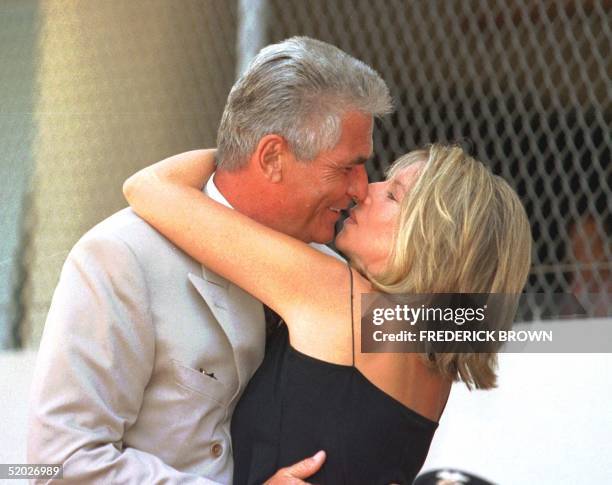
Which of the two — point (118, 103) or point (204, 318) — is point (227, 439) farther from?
point (118, 103)

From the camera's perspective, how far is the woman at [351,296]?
7.25ft

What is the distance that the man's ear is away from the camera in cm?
238

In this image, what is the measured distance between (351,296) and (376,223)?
0.21 meters

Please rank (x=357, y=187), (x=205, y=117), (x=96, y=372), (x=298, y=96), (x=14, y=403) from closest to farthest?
(x=96, y=372) → (x=298, y=96) → (x=357, y=187) → (x=14, y=403) → (x=205, y=117)

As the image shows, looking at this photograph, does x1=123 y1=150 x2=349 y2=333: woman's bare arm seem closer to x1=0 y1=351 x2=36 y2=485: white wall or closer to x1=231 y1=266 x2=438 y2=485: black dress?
x1=231 y1=266 x2=438 y2=485: black dress

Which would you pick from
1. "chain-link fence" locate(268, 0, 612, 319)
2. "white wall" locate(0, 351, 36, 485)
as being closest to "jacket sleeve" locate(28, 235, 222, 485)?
"white wall" locate(0, 351, 36, 485)

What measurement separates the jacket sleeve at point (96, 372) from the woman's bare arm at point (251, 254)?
13 cm

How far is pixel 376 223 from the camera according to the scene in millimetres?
2400

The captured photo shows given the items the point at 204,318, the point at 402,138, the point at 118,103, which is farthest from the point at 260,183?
the point at 402,138

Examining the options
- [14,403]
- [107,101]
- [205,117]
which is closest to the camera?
[14,403]

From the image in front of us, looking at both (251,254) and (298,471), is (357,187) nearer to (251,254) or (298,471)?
(251,254)

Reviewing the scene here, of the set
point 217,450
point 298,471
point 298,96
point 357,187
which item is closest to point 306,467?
point 298,471

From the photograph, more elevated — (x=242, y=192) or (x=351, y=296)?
(x=242, y=192)

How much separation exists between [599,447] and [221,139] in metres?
1.97
